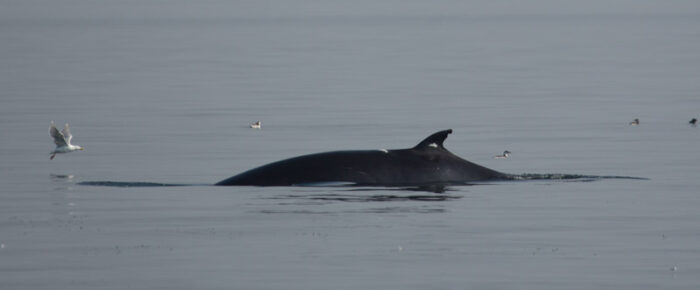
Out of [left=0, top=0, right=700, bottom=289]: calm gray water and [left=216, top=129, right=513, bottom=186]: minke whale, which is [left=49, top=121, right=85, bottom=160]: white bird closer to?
[left=0, top=0, right=700, bottom=289]: calm gray water

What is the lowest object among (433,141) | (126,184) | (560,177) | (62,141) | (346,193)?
(346,193)

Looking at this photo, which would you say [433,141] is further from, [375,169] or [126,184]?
[126,184]

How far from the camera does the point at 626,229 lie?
19.9m

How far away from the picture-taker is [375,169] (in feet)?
78.9

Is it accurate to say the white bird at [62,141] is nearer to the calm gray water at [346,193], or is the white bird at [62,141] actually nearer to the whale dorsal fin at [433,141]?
the calm gray water at [346,193]

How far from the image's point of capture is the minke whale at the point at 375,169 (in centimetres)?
2398

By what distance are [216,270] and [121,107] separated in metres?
28.9

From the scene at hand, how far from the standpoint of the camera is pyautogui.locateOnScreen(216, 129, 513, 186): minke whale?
23984 millimetres

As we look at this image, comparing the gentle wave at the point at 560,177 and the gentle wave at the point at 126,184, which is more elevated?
the gentle wave at the point at 560,177

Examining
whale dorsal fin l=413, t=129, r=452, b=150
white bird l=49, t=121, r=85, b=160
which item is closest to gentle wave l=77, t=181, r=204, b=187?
white bird l=49, t=121, r=85, b=160

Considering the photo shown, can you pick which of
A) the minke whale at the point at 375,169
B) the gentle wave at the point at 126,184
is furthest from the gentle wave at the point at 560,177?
the gentle wave at the point at 126,184

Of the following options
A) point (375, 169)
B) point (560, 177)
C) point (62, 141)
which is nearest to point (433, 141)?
point (375, 169)

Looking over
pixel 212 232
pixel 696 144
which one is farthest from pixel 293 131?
pixel 212 232

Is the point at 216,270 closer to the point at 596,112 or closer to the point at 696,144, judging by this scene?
the point at 696,144
